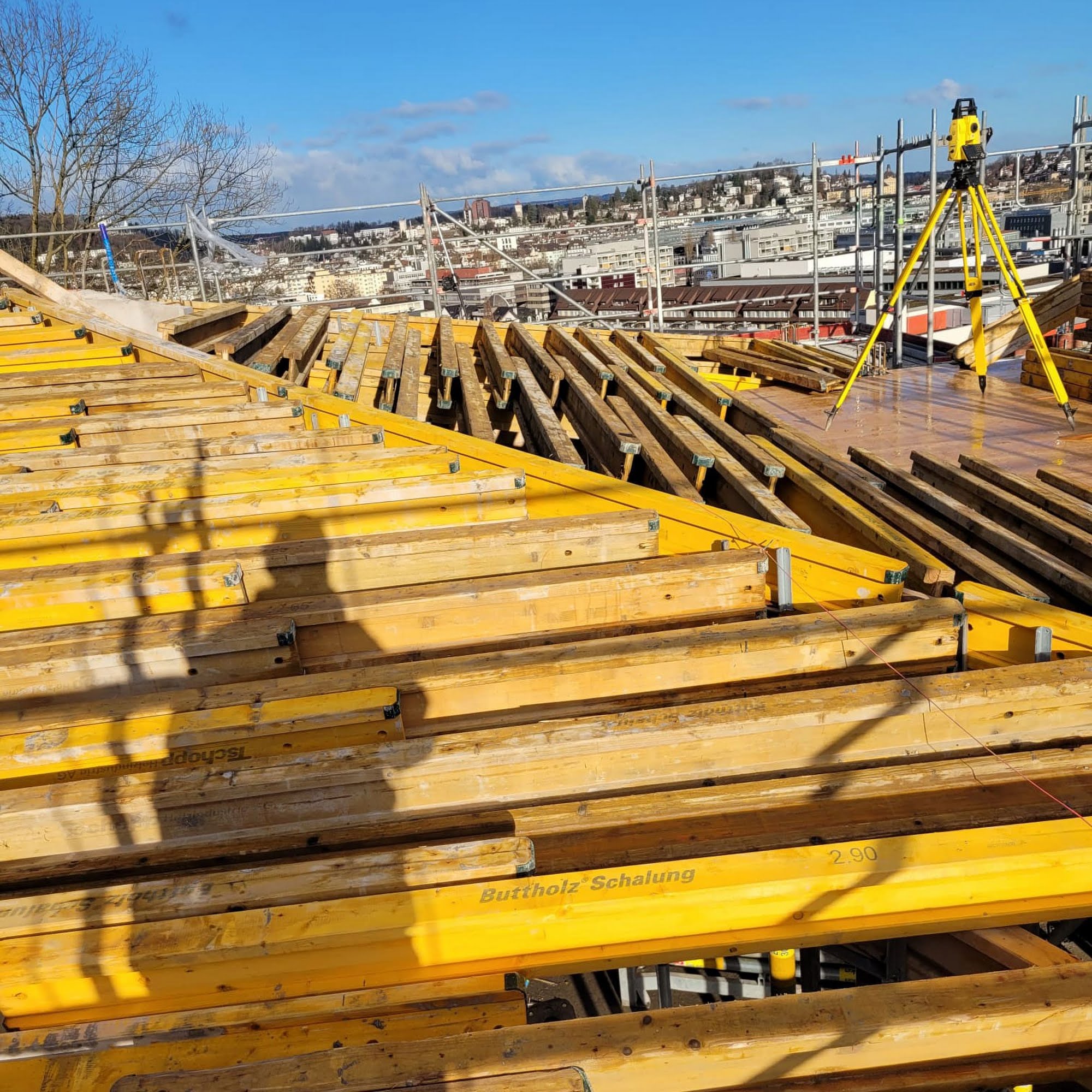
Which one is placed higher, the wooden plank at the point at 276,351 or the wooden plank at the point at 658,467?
the wooden plank at the point at 276,351

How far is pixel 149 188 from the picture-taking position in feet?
66.2

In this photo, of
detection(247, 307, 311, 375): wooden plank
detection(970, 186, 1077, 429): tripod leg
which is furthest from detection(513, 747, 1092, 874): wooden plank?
detection(970, 186, 1077, 429): tripod leg

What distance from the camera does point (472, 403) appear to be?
6758 mm

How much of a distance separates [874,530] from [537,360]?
16.2 ft

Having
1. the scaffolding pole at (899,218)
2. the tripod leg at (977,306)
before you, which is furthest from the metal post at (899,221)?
the tripod leg at (977,306)

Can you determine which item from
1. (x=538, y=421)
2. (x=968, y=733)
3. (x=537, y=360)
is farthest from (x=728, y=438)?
(x=968, y=733)

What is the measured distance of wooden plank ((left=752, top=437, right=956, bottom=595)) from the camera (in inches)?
143

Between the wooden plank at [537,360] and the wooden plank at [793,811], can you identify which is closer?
the wooden plank at [793,811]

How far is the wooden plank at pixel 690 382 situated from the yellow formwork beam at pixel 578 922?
5.14 meters

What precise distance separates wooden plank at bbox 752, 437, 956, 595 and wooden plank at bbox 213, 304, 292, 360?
458 centimetres

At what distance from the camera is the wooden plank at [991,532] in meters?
3.89

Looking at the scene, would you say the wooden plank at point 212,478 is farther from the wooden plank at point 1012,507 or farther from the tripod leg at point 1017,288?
the tripod leg at point 1017,288

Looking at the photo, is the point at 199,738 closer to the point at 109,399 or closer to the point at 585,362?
the point at 109,399

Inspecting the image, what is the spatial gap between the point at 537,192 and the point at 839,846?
1253cm
